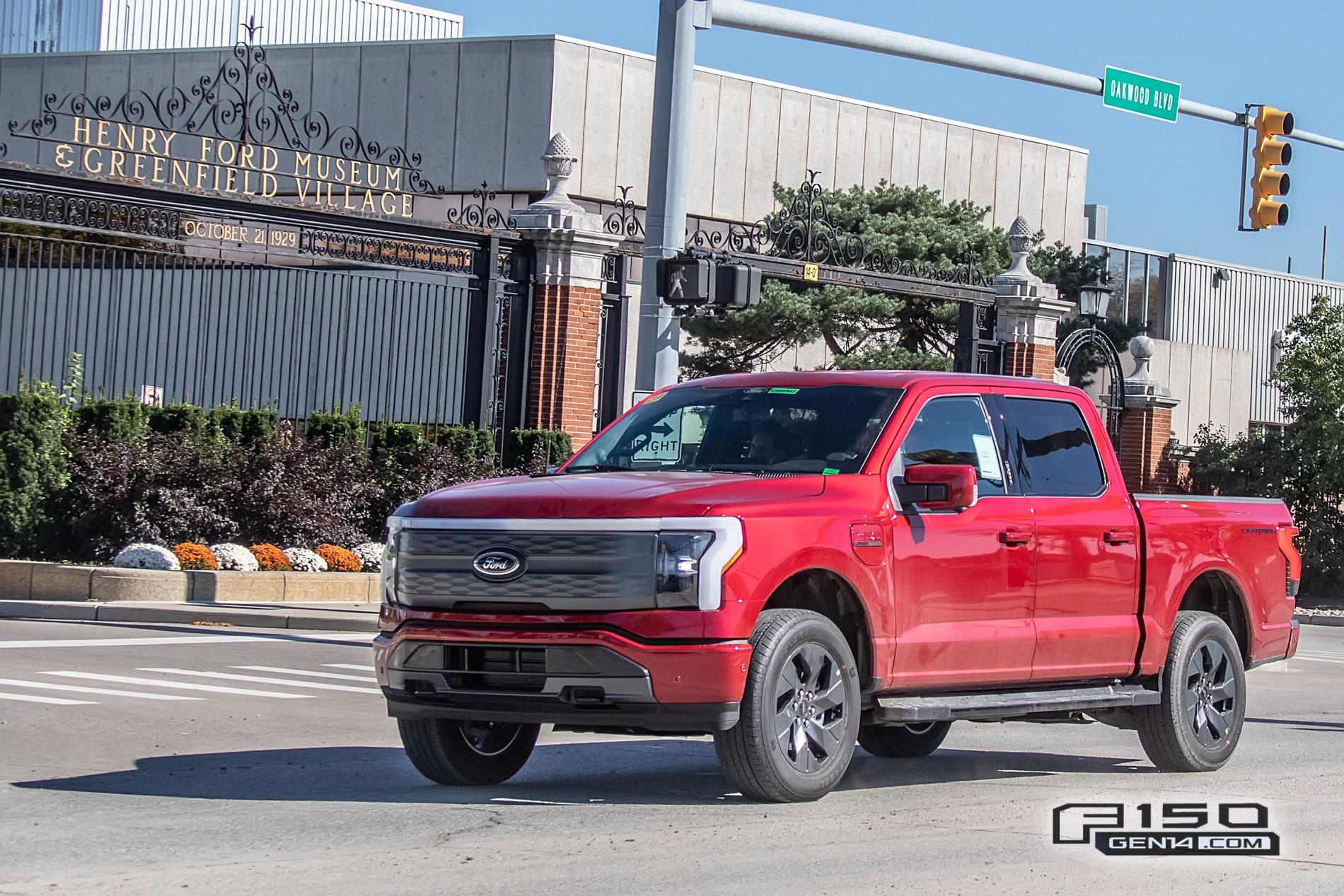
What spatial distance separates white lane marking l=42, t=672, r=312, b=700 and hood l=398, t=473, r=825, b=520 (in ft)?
13.7

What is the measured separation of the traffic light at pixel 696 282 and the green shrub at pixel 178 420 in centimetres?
589

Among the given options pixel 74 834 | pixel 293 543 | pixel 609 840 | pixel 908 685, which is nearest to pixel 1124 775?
pixel 908 685

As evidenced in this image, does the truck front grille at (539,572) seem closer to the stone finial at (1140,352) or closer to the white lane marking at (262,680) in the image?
the white lane marking at (262,680)

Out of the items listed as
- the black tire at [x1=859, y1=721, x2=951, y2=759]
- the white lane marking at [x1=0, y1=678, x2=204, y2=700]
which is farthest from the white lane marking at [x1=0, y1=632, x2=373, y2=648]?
the black tire at [x1=859, y1=721, x2=951, y2=759]

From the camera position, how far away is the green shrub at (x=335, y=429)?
2073 cm

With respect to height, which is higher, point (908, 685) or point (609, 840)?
point (908, 685)

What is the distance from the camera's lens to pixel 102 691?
1170cm

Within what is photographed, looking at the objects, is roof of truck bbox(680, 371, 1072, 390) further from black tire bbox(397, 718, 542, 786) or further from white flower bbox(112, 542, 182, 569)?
white flower bbox(112, 542, 182, 569)

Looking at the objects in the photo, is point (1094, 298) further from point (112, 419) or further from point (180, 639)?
point (180, 639)

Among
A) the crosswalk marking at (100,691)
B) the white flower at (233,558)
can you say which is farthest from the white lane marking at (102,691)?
the white flower at (233,558)

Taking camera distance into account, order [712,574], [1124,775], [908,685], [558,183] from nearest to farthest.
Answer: [712,574], [908,685], [1124,775], [558,183]

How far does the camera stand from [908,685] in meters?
8.38

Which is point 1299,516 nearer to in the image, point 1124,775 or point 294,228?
point 294,228

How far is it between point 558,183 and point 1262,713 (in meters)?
12.3
